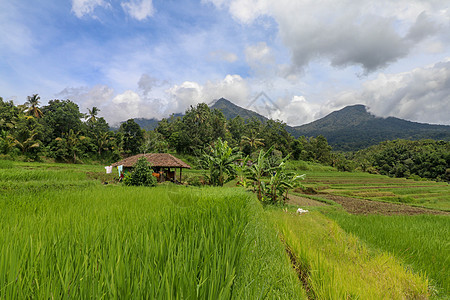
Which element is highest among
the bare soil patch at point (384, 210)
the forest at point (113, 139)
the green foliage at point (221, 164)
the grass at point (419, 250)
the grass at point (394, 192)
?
the forest at point (113, 139)

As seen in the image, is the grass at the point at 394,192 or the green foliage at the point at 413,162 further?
the green foliage at the point at 413,162

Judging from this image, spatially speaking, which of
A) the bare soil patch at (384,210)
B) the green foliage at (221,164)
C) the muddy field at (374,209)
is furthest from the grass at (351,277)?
the bare soil patch at (384,210)

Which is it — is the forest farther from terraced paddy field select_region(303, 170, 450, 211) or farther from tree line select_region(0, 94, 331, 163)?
terraced paddy field select_region(303, 170, 450, 211)

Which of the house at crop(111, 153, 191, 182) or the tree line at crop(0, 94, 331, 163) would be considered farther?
the tree line at crop(0, 94, 331, 163)

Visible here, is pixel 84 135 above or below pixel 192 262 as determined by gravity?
above

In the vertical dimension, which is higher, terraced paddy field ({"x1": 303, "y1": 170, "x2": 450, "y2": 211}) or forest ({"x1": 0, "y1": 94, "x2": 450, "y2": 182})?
forest ({"x1": 0, "y1": 94, "x2": 450, "y2": 182})

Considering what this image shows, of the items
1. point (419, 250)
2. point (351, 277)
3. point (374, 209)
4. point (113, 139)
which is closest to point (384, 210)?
point (374, 209)

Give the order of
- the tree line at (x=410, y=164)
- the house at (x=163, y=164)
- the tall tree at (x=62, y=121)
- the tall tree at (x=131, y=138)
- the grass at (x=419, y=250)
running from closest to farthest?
the grass at (x=419, y=250) → the house at (x=163, y=164) → the tall tree at (x=62, y=121) → the tall tree at (x=131, y=138) → the tree line at (x=410, y=164)

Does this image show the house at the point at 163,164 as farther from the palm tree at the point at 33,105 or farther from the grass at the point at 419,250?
the palm tree at the point at 33,105

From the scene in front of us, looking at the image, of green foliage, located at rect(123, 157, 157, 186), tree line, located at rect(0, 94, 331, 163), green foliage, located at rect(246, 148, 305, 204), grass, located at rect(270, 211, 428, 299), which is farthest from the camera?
tree line, located at rect(0, 94, 331, 163)

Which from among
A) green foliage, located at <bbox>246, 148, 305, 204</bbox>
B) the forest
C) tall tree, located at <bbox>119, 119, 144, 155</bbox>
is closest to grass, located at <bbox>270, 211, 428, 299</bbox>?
green foliage, located at <bbox>246, 148, 305, 204</bbox>

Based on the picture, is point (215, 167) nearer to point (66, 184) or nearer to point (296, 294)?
point (66, 184)

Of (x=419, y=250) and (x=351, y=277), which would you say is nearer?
(x=351, y=277)

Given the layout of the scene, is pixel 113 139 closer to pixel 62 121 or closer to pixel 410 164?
pixel 62 121
